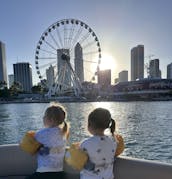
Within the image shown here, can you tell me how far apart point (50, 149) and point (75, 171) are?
20.8 inches

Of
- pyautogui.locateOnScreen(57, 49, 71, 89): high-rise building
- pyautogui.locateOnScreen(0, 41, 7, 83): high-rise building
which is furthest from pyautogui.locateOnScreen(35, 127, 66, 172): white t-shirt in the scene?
pyautogui.locateOnScreen(0, 41, 7, 83): high-rise building

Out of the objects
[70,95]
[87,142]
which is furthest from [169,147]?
[70,95]

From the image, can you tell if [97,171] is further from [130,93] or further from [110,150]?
[130,93]

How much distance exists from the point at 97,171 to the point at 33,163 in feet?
4.15

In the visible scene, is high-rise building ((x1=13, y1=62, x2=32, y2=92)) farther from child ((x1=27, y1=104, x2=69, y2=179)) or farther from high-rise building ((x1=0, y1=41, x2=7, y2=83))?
child ((x1=27, y1=104, x2=69, y2=179))

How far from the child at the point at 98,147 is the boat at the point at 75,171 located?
1.67ft

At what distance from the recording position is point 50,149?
228 cm

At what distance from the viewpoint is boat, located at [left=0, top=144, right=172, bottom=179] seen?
2.34 m

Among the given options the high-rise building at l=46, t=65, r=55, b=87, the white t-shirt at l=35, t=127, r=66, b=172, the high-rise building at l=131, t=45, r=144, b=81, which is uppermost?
the high-rise building at l=131, t=45, r=144, b=81

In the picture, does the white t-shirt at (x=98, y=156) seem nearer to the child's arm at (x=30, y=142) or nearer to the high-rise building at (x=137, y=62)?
the child's arm at (x=30, y=142)

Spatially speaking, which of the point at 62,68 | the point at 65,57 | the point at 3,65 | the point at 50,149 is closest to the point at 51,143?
the point at 50,149

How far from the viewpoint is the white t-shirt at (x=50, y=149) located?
226cm

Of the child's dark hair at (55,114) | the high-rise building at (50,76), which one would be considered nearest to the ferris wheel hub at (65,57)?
the high-rise building at (50,76)

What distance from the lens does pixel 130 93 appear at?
7288 cm
